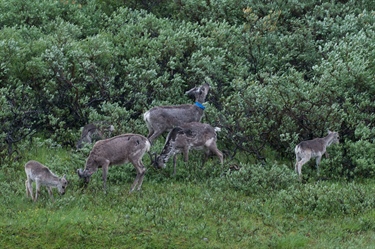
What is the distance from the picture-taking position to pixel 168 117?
18094 millimetres

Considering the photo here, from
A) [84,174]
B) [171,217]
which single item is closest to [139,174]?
[84,174]

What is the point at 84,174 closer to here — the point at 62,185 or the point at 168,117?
the point at 62,185

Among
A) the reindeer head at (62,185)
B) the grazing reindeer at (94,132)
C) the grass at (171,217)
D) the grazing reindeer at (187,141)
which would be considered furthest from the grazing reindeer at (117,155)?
the grazing reindeer at (94,132)

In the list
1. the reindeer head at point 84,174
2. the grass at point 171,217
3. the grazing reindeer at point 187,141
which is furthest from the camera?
the grazing reindeer at point 187,141

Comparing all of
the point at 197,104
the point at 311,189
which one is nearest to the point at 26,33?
the point at 197,104

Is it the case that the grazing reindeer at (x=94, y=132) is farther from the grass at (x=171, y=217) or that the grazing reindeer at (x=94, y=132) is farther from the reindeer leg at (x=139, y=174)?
the reindeer leg at (x=139, y=174)

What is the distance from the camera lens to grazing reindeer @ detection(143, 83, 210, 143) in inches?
710

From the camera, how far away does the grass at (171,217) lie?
13.6 meters

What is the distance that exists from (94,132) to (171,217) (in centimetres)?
459

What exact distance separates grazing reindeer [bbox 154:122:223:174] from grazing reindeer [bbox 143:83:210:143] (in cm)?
91

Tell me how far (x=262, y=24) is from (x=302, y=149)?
22.1ft

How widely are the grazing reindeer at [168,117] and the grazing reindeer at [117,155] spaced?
199cm

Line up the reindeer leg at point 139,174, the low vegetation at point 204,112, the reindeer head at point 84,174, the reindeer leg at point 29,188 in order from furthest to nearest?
the reindeer leg at point 139,174 → the reindeer head at point 84,174 → the reindeer leg at point 29,188 → the low vegetation at point 204,112

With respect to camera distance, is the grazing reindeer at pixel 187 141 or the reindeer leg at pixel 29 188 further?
the grazing reindeer at pixel 187 141
